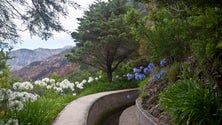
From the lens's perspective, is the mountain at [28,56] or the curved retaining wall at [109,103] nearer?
the curved retaining wall at [109,103]

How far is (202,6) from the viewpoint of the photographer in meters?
4.26

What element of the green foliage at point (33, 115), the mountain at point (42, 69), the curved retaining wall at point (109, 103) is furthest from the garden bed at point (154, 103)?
the mountain at point (42, 69)

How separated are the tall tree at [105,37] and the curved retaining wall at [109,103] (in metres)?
2.57

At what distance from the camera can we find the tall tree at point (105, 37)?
48.9 feet

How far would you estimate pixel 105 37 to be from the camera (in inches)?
579

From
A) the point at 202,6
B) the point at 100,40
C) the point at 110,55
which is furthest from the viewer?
the point at 110,55

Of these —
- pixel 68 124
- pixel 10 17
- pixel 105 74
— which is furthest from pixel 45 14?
pixel 105 74

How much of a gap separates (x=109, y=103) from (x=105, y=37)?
13.5ft

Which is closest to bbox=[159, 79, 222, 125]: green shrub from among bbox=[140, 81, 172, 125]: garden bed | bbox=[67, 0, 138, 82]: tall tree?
bbox=[140, 81, 172, 125]: garden bed

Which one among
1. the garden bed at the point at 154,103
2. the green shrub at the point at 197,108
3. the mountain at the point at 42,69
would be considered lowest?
the mountain at the point at 42,69

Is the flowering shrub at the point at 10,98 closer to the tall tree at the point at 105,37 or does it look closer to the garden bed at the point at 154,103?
the garden bed at the point at 154,103

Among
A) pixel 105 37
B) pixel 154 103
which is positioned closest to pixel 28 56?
pixel 105 37

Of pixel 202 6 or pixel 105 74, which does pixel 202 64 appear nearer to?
pixel 202 6

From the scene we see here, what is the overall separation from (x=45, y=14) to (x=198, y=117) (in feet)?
11.7
